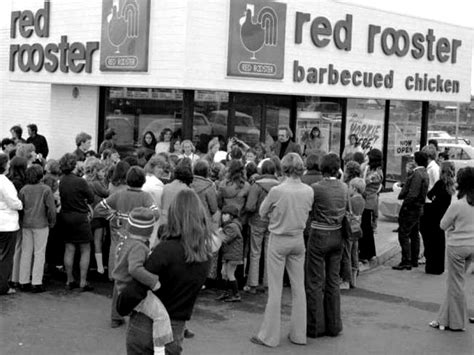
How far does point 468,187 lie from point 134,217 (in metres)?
4.67

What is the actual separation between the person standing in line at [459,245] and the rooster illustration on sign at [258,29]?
693cm

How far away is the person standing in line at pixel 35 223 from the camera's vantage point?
952 centimetres

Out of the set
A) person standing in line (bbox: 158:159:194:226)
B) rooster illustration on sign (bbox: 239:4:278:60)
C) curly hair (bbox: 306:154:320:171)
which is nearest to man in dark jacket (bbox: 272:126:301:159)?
rooster illustration on sign (bbox: 239:4:278:60)

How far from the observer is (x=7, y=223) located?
9281 mm

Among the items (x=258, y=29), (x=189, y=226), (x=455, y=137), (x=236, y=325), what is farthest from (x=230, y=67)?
(x=455, y=137)

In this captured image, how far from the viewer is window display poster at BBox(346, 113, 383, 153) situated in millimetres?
19344

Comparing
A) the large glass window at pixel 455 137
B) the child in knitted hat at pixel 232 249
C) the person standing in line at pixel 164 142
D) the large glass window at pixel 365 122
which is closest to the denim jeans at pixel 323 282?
the child in knitted hat at pixel 232 249

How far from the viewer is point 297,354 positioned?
25.0ft

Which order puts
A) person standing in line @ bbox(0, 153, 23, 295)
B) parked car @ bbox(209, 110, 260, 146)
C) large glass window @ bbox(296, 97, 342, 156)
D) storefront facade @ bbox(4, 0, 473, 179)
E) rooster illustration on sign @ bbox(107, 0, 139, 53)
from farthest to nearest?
1. large glass window @ bbox(296, 97, 342, 156)
2. parked car @ bbox(209, 110, 260, 146)
3. rooster illustration on sign @ bbox(107, 0, 139, 53)
4. storefront facade @ bbox(4, 0, 473, 179)
5. person standing in line @ bbox(0, 153, 23, 295)

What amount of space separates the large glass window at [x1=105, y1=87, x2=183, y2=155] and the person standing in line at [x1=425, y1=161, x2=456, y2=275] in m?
5.44

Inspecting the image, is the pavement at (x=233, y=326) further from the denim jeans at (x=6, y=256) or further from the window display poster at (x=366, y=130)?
the window display poster at (x=366, y=130)

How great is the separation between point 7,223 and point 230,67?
20.8ft

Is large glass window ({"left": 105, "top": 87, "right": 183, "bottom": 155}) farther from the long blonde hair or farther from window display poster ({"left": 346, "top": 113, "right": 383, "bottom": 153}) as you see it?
the long blonde hair

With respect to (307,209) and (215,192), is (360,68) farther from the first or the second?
(307,209)
